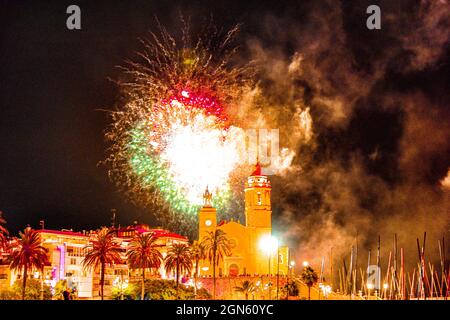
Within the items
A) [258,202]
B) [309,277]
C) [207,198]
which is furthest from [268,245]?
[309,277]

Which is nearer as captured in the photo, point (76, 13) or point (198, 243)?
point (76, 13)

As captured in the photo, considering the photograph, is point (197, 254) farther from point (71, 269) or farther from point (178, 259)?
point (71, 269)

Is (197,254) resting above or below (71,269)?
above

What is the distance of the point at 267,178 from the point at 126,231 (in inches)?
1659

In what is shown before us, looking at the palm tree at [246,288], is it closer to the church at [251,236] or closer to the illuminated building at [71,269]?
the church at [251,236]

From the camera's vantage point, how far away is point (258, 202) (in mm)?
127812

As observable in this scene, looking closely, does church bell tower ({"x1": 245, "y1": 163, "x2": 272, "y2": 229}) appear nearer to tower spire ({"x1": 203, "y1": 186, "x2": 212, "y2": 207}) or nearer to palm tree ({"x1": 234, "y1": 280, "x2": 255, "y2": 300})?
tower spire ({"x1": 203, "y1": 186, "x2": 212, "y2": 207})

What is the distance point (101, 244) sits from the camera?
91.6 meters

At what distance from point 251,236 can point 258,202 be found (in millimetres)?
6852

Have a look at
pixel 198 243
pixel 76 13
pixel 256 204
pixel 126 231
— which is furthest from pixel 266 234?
pixel 76 13

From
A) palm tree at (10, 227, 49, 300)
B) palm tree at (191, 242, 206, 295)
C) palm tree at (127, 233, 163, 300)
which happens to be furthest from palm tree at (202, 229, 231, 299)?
palm tree at (10, 227, 49, 300)

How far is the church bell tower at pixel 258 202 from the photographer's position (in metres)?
127

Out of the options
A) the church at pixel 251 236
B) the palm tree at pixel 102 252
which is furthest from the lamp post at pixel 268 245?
the palm tree at pixel 102 252
